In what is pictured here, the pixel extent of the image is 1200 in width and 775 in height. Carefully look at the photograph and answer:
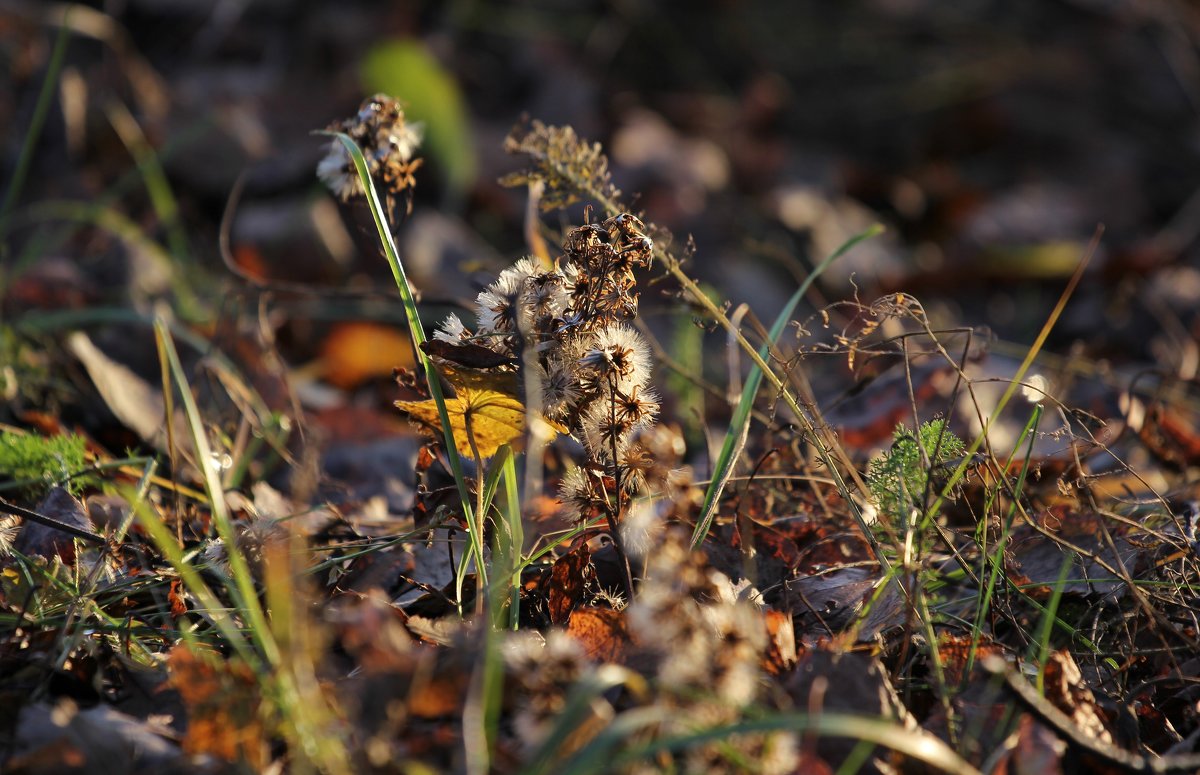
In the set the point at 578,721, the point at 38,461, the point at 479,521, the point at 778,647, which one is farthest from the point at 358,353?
the point at 578,721

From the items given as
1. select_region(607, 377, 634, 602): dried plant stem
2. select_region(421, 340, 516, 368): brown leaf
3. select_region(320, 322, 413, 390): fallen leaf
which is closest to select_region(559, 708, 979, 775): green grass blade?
select_region(607, 377, 634, 602): dried plant stem

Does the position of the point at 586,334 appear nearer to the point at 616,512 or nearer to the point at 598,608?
the point at 616,512

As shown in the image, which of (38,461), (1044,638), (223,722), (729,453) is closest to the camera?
(223,722)

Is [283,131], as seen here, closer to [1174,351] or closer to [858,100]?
[858,100]

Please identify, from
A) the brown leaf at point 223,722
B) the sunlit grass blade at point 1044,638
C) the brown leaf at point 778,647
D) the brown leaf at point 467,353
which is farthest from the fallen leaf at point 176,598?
the sunlit grass blade at point 1044,638

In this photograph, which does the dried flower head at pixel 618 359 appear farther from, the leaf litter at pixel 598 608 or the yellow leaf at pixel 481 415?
the yellow leaf at pixel 481 415

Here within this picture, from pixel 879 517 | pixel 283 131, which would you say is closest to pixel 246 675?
pixel 879 517

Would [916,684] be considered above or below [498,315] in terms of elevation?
below
